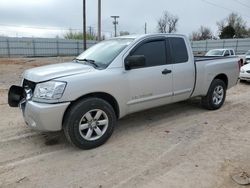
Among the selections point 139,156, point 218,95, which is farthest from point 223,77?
point 139,156

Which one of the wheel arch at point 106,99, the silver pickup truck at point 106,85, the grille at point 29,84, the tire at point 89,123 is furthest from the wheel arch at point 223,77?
the grille at point 29,84

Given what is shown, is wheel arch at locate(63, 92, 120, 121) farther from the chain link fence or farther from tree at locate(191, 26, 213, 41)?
tree at locate(191, 26, 213, 41)

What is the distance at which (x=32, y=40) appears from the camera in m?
39.7

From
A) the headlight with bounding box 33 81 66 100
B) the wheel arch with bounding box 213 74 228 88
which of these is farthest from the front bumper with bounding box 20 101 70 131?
the wheel arch with bounding box 213 74 228 88

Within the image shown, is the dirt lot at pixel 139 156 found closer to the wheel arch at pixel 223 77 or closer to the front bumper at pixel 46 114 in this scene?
the front bumper at pixel 46 114

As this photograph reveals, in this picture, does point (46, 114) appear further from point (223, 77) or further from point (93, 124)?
point (223, 77)

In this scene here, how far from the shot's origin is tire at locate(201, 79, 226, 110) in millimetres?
6436

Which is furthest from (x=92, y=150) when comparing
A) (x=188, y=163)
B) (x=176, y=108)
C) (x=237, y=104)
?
(x=237, y=104)

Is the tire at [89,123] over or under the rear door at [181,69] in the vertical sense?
under

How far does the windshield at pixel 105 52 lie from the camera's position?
471cm

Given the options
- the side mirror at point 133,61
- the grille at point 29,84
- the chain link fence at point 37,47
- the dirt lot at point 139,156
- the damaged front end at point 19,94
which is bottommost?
the dirt lot at point 139,156

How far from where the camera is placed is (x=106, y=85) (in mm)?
4367

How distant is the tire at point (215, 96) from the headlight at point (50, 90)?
3819 millimetres

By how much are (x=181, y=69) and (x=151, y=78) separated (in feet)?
Result: 2.91
